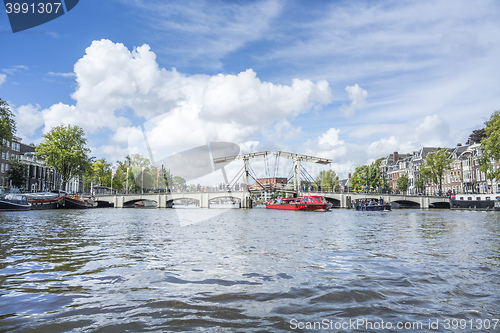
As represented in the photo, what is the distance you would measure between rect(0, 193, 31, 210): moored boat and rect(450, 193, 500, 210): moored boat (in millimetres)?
61148

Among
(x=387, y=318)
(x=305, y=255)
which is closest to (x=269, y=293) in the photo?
(x=387, y=318)

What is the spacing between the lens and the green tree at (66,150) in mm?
58031

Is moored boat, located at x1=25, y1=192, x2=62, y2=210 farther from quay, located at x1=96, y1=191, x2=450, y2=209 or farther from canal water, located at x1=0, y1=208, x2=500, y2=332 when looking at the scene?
canal water, located at x1=0, y1=208, x2=500, y2=332

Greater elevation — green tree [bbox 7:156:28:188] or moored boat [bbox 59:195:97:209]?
green tree [bbox 7:156:28:188]

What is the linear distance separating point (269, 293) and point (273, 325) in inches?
54.9

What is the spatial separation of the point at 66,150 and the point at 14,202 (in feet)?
62.5

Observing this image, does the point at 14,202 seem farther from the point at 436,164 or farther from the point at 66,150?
the point at 436,164

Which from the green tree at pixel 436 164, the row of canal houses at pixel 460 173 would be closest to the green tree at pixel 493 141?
the row of canal houses at pixel 460 173

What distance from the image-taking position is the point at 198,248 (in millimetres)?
10406

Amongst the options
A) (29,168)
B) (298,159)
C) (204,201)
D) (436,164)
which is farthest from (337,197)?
(29,168)

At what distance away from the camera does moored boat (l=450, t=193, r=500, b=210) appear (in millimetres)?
50938

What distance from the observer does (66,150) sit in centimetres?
5912

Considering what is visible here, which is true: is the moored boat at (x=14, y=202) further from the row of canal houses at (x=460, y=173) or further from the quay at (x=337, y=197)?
the row of canal houses at (x=460, y=173)

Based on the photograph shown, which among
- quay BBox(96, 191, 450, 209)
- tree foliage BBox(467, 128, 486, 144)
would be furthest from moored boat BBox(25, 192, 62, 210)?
tree foliage BBox(467, 128, 486, 144)
